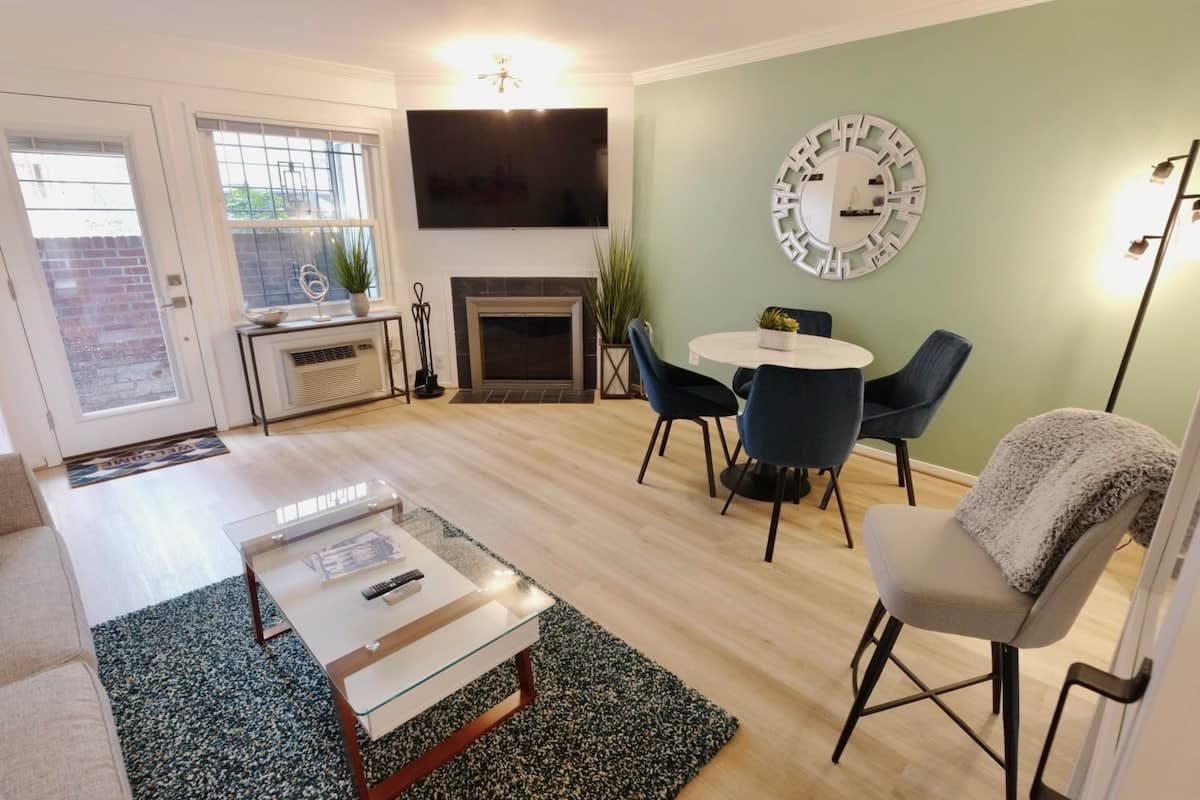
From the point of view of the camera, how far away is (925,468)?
3305mm

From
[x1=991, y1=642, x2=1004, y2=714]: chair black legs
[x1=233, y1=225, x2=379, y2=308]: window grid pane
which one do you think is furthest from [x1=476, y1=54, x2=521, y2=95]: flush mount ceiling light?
[x1=991, y1=642, x2=1004, y2=714]: chair black legs

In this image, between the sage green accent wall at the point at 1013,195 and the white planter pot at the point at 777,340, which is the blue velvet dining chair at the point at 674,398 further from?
the sage green accent wall at the point at 1013,195

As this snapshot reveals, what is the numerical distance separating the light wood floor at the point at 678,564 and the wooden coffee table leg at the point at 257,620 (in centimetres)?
56

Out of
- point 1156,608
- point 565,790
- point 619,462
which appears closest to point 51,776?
point 565,790

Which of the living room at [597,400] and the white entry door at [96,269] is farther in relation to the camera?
the white entry door at [96,269]

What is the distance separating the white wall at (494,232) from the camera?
4297 millimetres

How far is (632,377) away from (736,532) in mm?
2284

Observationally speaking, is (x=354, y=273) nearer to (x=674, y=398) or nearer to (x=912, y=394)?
(x=674, y=398)

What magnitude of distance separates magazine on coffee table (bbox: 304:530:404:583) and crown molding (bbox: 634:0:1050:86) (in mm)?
3492

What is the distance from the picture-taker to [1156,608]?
780mm

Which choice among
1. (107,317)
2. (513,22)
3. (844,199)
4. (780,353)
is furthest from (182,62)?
(844,199)

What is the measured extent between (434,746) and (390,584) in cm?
45

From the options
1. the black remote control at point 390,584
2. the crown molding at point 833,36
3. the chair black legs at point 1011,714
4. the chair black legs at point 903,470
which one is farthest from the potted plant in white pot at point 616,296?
the chair black legs at point 1011,714

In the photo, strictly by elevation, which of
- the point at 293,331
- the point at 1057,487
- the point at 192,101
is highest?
the point at 192,101
